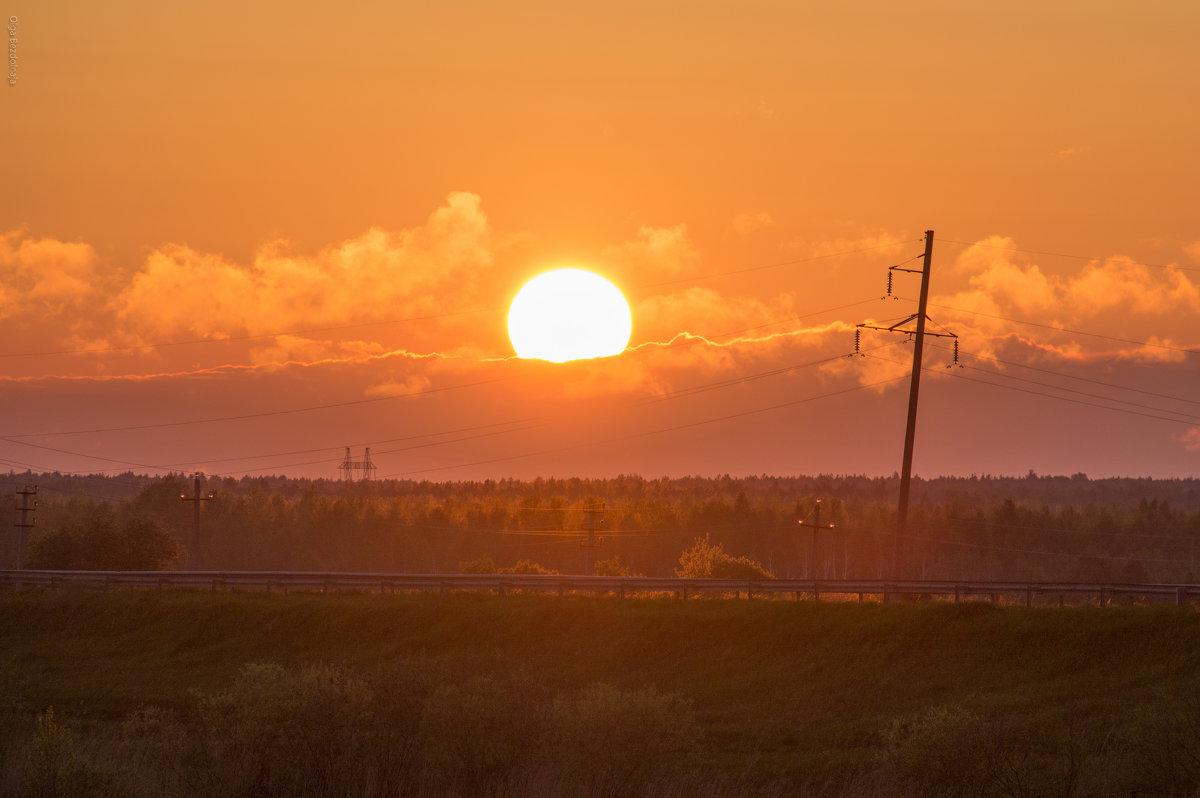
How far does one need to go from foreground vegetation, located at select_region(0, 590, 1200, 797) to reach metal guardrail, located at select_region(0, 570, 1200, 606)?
2.25 m

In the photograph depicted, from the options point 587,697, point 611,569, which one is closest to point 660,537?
point 611,569

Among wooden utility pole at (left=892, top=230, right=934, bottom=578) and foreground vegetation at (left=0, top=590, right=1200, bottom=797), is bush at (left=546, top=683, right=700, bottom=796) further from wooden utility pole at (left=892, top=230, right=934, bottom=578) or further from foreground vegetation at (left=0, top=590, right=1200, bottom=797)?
wooden utility pole at (left=892, top=230, right=934, bottom=578)

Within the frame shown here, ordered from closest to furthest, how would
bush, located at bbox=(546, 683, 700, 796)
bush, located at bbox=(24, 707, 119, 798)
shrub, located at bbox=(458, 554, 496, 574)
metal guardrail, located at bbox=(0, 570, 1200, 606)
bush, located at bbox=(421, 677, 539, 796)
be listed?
bush, located at bbox=(24, 707, 119, 798) → bush, located at bbox=(546, 683, 700, 796) → bush, located at bbox=(421, 677, 539, 796) → metal guardrail, located at bbox=(0, 570, 1200, 606) → shrub, located at bbox=(458, 554, 496, 574)

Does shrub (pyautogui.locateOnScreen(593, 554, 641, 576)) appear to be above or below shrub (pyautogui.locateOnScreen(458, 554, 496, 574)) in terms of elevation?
A: below

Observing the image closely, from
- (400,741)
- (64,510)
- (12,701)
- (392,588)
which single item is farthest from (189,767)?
(64,510)

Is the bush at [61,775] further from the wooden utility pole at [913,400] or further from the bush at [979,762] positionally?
the wooden utility pole at [913,400]

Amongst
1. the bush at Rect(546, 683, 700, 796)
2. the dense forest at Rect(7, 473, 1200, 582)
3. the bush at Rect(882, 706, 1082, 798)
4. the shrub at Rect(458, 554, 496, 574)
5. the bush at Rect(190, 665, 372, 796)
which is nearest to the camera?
the bush at Rect(882, 706, 1082, 798)

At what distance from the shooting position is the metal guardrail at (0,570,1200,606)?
46.9 metres

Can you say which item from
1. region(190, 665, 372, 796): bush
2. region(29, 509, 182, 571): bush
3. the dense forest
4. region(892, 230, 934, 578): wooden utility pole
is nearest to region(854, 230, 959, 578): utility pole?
region(892, 230, 934, 578): wooden utility pole

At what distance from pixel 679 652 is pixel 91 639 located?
98.7 ft

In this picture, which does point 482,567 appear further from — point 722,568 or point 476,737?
point 476,737

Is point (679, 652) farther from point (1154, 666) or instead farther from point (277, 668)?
point (277, 668)

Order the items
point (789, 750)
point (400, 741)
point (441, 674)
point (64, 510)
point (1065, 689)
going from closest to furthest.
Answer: point (400, 741) < point (441, 674) < point (789, 750) < point (1065, 689) < point (64, 510)

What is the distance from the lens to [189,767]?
2356 cm
